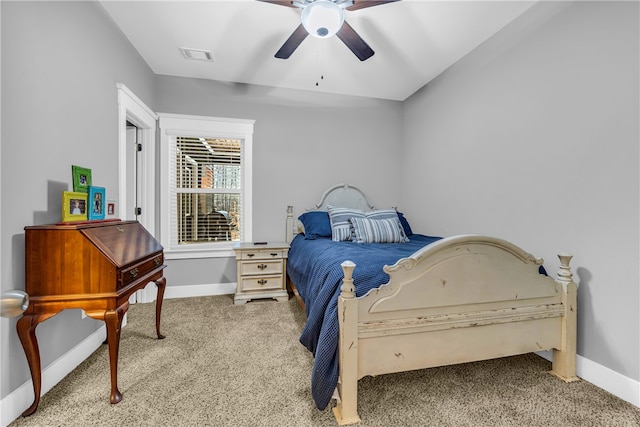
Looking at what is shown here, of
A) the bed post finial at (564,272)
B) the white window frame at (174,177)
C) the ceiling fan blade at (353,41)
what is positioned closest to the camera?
the bed post finial at (564,272)

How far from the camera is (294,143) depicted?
145 inches

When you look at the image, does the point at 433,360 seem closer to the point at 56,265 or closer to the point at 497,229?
the point at 497,229

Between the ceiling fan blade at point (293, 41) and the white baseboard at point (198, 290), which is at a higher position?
the ceiling fan blade at point (293, 41)

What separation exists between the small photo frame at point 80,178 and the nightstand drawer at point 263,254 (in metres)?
1.54

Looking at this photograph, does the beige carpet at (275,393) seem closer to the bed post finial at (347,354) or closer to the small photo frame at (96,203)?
the bed post finial at (347,354)

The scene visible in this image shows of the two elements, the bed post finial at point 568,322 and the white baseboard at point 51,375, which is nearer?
the white baseboard at point 51,375

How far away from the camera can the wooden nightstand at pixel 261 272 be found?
10.3 ft

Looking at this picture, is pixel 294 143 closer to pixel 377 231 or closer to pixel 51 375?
pixel 377 231

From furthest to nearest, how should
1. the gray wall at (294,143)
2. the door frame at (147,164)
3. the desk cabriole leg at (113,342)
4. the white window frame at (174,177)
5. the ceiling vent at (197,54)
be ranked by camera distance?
the gray wall at (294,143), the white window frame at (174,177), the door frame at (147,164), the ceiling vent at (197,54), the desk cabriole leg at (113,342)

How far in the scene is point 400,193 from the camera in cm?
406

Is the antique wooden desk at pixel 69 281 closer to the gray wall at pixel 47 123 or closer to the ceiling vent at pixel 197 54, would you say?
the gray wall at pixel 47 123

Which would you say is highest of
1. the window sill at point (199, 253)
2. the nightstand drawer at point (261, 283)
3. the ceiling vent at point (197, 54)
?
the ceiling vent at point (197, 54)

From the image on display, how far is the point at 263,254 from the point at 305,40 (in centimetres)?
215

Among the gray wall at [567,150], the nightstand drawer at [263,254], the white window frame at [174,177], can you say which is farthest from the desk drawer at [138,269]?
the gray wall at [567,150]
